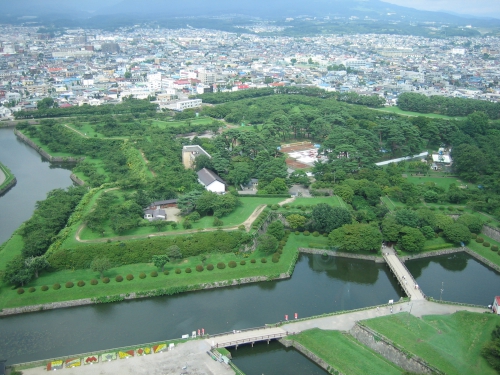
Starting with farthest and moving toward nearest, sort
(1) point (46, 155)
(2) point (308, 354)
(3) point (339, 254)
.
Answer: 1. (1) point (46, 155)
2. (3) point (339, 254)
3. (2) point (308, 354)

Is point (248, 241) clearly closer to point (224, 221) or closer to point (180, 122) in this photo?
point (224, 221)

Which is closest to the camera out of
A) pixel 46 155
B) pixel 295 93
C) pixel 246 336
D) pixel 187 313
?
pixel 246 336

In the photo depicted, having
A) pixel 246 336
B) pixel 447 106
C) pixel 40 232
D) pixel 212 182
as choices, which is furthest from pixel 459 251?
pixel 447 106

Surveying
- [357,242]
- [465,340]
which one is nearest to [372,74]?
[357,242]

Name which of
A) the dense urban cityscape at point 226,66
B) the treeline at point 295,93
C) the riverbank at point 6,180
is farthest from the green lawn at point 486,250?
the dense urban cityscape at point 226,66

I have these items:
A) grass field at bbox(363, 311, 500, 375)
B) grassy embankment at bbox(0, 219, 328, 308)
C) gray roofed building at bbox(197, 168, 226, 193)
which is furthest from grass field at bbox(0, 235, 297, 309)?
gray roofed building at bbox(197, 168, 226, 193)

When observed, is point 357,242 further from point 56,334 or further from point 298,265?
point 56,334

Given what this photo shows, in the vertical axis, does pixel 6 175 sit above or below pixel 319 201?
below
